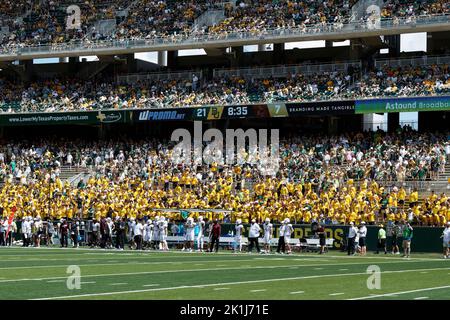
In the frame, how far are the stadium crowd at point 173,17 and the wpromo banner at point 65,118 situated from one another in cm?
460

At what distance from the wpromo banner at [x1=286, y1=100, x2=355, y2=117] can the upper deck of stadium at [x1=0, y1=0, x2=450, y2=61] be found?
12.0 ft

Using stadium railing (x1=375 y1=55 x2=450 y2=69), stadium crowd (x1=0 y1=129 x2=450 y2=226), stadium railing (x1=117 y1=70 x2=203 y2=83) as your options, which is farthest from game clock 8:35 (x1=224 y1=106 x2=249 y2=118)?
stadium railing (x1=375 y1=55 x2=450 y2=69)

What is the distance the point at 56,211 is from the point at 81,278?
2424cm

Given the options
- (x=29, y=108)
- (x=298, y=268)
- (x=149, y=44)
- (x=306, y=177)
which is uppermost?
(x=149, y=44)

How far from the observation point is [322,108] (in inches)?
1705

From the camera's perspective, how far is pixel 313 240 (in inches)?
1313

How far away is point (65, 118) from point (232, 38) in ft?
31.7

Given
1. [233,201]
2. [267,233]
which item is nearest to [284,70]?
[233,201]

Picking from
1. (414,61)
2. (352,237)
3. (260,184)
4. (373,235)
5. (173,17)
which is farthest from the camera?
(173,17)

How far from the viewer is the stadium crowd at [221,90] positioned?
43.0 meters

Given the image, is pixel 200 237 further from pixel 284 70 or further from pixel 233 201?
pixel 284 70

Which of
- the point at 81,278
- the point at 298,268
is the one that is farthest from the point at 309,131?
the point at 81,278

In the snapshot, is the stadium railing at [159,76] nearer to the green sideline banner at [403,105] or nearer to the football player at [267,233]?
the green sideline banner at [403,105]

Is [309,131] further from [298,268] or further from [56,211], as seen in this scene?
[298,268]
